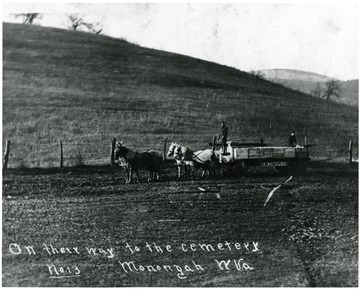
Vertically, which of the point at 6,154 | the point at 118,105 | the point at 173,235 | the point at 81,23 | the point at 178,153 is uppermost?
the point at 81,23

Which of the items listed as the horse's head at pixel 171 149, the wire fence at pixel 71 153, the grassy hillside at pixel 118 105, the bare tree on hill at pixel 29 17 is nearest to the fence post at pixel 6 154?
the grassy hillside at pixel 118 105

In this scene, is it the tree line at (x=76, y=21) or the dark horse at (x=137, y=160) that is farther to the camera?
the dark horse at (x=137, y=160)

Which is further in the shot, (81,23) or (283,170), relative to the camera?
(283,170)

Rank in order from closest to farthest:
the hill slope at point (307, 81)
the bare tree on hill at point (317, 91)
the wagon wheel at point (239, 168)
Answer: the hill slope at point (307, 81)
the wagon wheel at point (239, 168)
the bare tree on hill at point (317, 91)

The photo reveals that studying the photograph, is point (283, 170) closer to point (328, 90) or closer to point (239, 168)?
point (239, 168)

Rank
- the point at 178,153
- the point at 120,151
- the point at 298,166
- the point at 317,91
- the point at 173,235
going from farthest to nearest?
the point at 317,91 < the point at 178,153 < the point at 298,166 < the point at 120,151 < the point at 173,235

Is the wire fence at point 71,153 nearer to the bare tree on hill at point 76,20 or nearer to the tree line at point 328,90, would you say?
the tree line at point 328,90

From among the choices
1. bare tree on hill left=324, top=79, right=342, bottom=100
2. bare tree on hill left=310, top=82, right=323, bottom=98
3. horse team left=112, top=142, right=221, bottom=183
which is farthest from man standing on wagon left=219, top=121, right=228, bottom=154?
bare tree on hill left=324, top=79, right=342, bottom=100

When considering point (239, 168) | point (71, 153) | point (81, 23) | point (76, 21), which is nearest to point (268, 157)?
point (239, 168)
